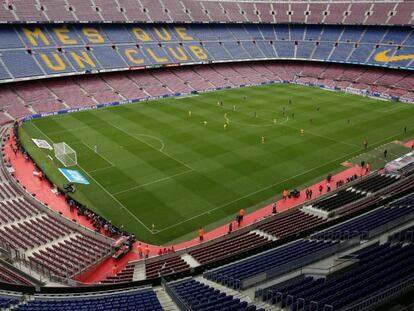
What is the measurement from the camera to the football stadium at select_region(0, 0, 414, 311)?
53.6 ft

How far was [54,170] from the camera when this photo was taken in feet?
116

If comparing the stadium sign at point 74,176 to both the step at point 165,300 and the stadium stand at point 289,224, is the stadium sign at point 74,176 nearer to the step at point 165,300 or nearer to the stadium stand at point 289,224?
the stadium stand at point 289,224

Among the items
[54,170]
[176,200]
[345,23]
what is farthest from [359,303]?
[345,23]

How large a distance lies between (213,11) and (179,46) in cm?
1568

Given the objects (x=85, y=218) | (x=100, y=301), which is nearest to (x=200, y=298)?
(x=100, y=301)

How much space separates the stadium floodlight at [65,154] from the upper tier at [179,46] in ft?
68.3

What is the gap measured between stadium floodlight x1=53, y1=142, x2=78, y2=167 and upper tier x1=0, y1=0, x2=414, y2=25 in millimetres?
30786

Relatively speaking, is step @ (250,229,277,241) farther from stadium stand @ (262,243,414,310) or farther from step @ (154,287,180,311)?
step @ (154,287,180,311)

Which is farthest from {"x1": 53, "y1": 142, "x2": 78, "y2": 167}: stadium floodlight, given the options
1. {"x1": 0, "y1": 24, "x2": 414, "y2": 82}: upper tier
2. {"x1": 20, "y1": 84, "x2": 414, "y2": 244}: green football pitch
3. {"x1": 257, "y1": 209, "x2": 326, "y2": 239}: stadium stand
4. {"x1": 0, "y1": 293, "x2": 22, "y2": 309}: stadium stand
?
{"x1": 0, "y1": 24, "x2": 414, "y2": 82}: upper tier

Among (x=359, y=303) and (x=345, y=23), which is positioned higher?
(x=345, y=23)

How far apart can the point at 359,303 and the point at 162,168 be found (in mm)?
25351

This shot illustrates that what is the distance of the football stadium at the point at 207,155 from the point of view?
16.3 meters

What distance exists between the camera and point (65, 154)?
3784cm

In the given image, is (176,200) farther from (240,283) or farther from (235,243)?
(240,283)
